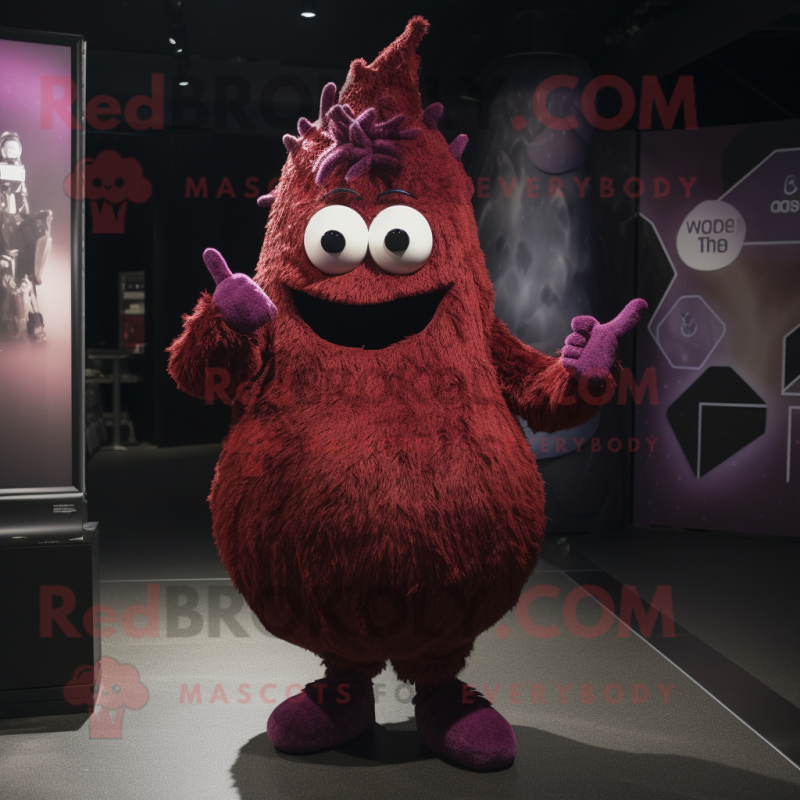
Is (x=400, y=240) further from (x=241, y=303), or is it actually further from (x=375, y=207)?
(x=241, y=303)

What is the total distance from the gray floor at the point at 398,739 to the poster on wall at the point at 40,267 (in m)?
0.64

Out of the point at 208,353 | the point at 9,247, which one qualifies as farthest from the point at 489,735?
the point at 9,247

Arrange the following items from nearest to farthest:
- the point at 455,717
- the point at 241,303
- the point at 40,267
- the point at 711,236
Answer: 1. the point at 241,303
2. the point at 455,717
3. the point at 40,267
4. the point at 711,236

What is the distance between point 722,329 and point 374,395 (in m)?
3.17

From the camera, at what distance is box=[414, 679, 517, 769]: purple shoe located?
179 centimetres

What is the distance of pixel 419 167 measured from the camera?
166 centimetres

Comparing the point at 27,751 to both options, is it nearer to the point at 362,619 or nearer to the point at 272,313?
the point at 362,619

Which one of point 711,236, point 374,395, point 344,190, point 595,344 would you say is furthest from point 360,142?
point 711,236

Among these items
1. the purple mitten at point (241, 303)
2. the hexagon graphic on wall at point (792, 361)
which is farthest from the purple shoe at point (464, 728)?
the hexagon graphic on wall at point (792, 361)

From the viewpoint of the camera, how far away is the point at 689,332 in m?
4.30

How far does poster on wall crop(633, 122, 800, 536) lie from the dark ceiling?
0.52m

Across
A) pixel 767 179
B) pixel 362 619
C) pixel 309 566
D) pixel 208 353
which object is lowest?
pixel 362 619

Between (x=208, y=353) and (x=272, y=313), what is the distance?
0.15 meters

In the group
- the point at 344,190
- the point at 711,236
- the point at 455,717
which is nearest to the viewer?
the point at 344,190
